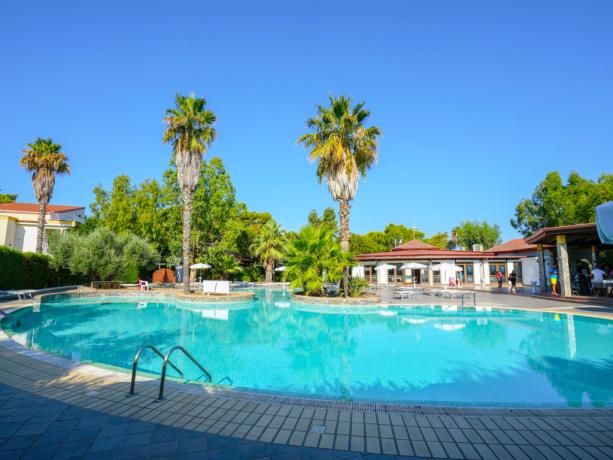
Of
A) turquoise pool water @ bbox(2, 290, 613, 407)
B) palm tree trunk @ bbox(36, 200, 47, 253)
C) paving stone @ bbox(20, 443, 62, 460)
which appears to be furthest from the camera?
palm tree trunk @ bbox(36, 200, 47, 253)

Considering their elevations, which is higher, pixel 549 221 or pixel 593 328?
pixel 549 221

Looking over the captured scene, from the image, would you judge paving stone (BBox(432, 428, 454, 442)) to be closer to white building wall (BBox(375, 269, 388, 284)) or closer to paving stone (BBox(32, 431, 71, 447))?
paving stone (BBox(32, 431, 71, 447))

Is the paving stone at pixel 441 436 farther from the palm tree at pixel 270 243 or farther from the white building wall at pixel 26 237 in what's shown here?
the white building wall at pixel 26 237

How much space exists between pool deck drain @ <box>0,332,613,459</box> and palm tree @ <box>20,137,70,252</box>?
81.4 ft

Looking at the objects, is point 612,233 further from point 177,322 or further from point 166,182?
point 166,182

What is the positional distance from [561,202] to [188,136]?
3907 centimetres

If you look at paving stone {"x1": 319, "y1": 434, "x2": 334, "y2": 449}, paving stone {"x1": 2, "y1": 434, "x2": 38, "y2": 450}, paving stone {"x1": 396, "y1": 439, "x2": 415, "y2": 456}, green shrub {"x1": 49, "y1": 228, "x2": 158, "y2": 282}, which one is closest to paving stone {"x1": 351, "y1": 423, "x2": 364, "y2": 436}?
paving stone {"x1": 319, "y1": 434, "x2": 334, "y2": 449}

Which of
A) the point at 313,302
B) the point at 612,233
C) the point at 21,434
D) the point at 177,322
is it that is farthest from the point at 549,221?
the point at 21,434

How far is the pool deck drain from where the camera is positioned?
327cm

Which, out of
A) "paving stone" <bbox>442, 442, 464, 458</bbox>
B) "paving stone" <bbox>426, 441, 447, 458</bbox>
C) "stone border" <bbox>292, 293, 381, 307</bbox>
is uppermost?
"stone border" <bbox>292, 293, 381, 307</bbox>

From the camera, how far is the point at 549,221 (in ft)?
127

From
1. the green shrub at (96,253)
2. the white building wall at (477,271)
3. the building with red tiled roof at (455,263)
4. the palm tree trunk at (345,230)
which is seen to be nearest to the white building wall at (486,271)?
the building with red tiled roof at (455,263)

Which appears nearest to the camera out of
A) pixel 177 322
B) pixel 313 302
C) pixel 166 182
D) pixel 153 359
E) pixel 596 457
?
pixel 596 457

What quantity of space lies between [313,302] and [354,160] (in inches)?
333
